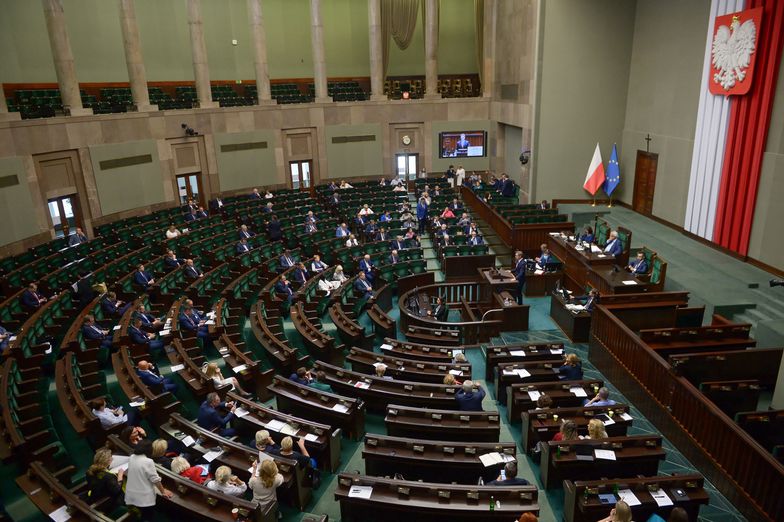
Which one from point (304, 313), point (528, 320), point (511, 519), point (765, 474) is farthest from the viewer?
point (528, 320)

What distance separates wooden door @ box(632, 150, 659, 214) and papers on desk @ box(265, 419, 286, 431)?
1495 cm

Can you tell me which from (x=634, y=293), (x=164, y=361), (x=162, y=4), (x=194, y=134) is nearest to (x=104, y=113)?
(x=194, y=134)

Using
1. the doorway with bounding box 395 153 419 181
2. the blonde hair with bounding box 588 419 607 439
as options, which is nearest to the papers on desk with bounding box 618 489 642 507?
the blonde hair with bounding box 588 419 607 439

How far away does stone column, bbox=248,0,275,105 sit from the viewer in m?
21.8

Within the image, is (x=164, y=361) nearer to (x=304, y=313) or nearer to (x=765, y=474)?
(x=304, y=313)

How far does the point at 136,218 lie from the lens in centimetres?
1800

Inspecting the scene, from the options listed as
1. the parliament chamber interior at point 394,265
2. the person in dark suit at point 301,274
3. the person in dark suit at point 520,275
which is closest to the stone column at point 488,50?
the parliament chamber interior at point 394,265

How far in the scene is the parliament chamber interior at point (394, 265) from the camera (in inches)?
259

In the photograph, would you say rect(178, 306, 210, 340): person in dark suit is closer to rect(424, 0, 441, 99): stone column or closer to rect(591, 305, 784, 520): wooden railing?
rect(591, 305, 784, 520): wooden railing

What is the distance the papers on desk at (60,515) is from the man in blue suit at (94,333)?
4.66 m

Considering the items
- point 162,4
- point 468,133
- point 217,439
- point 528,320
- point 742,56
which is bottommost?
point 528,320

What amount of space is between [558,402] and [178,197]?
17407 mm

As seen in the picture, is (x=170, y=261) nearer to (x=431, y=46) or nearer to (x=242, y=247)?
(x=242, y=247)

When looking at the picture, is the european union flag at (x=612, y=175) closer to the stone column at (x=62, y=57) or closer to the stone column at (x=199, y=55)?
the stone column at (x=199, y=55)
